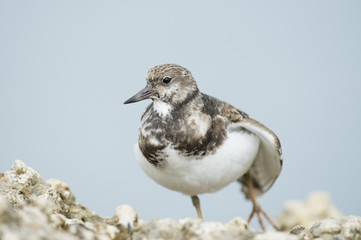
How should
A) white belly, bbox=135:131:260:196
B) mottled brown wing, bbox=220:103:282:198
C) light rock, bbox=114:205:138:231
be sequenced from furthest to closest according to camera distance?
mottled brown wing, bbox=220:103:282:198
white belly, bbox=135:131:260:196
light rock, bbox=114:205:138:231

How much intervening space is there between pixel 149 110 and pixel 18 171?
130cm

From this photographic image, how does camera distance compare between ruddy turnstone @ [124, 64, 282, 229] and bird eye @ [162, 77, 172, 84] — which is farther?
bird eye @ [162, 77, 172, 84]

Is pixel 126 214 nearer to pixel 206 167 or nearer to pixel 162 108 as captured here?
pixel 206 167

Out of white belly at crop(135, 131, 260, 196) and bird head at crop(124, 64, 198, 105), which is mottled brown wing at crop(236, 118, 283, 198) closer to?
white belly at crop(135, 131, 260, 196)

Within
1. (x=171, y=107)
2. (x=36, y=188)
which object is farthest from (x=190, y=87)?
(x=36, y=188)

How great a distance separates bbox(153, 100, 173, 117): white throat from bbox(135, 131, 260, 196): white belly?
34cm

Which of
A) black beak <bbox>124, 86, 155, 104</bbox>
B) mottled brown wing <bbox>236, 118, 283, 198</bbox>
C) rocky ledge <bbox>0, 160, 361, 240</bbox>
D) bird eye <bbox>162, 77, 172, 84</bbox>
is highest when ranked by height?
bird eye <bbox>162, 77, 172, 84</bbox>

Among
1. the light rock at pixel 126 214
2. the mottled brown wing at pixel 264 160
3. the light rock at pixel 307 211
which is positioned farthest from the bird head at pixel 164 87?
the light rock at pixel 307 211

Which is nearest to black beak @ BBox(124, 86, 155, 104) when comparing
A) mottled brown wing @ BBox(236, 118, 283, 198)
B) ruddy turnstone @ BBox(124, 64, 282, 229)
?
ruddy turnstone @ BBox(124, 64, 282, 229)

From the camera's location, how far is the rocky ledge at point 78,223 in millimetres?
2152

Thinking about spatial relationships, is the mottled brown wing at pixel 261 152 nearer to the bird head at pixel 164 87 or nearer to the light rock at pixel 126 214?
the bird head at pixel 164 87

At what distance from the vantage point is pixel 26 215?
2238mm

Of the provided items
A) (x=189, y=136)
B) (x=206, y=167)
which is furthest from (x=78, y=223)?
(x=206, y=167)

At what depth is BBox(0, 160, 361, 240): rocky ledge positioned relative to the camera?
2152 millimetres
